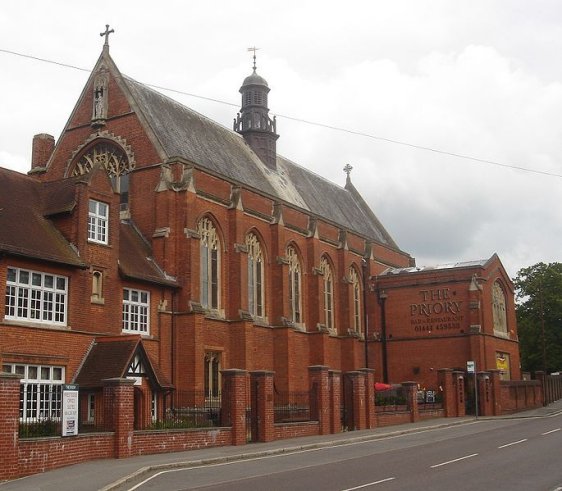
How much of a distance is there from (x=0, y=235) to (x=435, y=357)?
98.4ft

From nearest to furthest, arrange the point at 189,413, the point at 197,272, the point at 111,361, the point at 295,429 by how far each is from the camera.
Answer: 1. the point at 111,361
2. the point at 189,413
3. the point at 295,429
4. the point at 197,272

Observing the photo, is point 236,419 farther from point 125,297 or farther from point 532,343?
point 532,343

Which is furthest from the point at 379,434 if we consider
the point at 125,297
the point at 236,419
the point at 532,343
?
the point at 532,343

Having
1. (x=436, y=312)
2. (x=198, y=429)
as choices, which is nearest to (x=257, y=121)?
(x=436, y=312)

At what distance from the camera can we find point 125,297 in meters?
29.4

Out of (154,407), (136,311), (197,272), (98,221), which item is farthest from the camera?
(197,272)

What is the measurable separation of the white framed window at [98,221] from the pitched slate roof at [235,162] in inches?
241

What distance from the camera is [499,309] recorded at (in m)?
51.0

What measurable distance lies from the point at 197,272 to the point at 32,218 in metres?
8.12

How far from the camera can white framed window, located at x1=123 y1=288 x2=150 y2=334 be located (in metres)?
29.4

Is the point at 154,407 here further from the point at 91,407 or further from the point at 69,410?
the point at 69,410

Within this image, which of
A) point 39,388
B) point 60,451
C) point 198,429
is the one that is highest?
point 39,388

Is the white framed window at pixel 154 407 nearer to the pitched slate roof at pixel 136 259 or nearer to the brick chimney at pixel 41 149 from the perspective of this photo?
the pitched slate roof at pixel 136 259

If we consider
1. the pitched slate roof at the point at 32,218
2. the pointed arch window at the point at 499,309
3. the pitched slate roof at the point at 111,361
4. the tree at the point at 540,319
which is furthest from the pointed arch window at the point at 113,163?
the tree at the point at 540,319
